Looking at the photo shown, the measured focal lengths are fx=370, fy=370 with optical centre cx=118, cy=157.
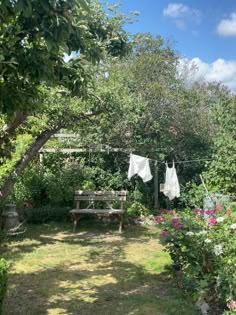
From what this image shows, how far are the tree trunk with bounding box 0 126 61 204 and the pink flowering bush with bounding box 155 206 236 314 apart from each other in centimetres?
284

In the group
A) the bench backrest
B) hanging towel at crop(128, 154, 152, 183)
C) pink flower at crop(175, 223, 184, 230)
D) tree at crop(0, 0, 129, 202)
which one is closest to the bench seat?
the bench backrest

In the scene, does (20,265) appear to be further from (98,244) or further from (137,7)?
(137,7)

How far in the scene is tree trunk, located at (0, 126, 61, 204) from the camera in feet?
20.6

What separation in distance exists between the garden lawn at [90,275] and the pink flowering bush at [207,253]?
307 millimetres

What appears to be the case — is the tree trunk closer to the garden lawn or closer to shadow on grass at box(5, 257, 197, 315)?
the garden lawn

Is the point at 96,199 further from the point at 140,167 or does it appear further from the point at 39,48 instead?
the point at 39,48

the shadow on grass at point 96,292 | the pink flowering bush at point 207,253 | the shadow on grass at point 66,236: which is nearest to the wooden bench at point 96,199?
the shadow on grass at point 66,236

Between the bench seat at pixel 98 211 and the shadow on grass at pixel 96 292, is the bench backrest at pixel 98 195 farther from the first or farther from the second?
the shadow on grass at pixel 96 292

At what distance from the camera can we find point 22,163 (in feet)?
22.0

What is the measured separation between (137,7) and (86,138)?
14.1 feet

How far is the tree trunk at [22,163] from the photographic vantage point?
20.6 feet

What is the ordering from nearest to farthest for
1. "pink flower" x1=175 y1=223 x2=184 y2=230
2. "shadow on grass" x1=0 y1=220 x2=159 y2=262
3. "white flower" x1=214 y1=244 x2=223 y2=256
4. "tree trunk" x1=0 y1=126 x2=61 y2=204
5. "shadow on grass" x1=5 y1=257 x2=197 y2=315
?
"white flower" x1=214 y1=244 x2=223 y2=256
"shadow on grass" x1=5 y1=257 x2=197 y2=315
"pink flower" x1=175 y1=223 x2=184 y2=230
"tree trunk" x1=0 y1=126 x2=61 y2=204
"shadow on grass" x1=0 y1=220 x2=159 y2=262

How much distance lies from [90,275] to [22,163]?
2470 mm

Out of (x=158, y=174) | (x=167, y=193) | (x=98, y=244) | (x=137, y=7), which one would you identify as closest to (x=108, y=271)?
(x=98, y=244)
